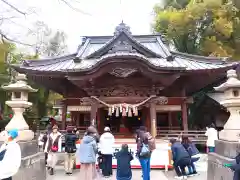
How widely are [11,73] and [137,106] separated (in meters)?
15.3

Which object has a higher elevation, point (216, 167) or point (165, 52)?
point (165, 52)

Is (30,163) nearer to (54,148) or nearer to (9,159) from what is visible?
(54,148)

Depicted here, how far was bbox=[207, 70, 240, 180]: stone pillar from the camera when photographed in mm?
5510

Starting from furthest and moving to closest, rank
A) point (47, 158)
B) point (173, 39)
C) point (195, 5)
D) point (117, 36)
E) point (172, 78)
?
point (173, 39) < point (195, 5) < point (117, 36) < point (172, 78) < point (47, 158)

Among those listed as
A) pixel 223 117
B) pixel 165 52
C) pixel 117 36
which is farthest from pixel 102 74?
pixel 223 117

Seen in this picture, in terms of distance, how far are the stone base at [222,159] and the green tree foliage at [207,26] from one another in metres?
13.9

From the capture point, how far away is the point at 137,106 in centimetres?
1238

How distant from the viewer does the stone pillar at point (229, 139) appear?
551cm

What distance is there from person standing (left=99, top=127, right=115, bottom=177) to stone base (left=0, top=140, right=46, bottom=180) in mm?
1872

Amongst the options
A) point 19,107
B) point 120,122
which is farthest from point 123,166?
point 120,122

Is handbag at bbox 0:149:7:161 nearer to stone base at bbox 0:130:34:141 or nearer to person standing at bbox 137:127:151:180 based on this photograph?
stone base at bbox 0:130:34:141

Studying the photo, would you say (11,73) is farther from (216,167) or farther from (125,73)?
(216,167)

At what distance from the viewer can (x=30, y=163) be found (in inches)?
240

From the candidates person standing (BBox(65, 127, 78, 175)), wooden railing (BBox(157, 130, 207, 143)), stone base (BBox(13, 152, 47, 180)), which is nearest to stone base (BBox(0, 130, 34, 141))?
stone base (BBox(13, 152, 47, 180))
